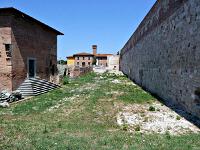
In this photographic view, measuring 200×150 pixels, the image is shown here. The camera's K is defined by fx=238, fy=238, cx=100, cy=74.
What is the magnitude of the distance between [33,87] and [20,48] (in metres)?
2.75

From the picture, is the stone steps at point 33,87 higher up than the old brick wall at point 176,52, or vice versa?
the old brick wall at point 176,52

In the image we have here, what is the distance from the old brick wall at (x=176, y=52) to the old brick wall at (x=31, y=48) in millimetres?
8607

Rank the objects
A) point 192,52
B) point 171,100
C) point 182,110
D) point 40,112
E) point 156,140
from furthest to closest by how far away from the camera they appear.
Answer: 1. point 171,100
2. point 40,112
3. point 182,110
4. point 192,52
5. point 156,140

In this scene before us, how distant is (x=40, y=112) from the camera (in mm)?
10156

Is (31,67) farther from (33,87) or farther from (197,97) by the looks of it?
(197,97)

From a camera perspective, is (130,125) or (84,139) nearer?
(84,139)

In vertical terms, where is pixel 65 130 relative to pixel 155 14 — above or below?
below

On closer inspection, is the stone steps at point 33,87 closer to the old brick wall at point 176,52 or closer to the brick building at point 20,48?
the brick building at point 20,48

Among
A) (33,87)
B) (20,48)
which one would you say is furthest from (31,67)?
(20,48)

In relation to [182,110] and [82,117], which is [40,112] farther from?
[182,110]

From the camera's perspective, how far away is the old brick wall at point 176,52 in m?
8.41

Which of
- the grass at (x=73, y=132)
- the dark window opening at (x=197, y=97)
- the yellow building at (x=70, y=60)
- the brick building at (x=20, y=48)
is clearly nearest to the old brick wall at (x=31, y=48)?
the brick building at (x=20, y=48)

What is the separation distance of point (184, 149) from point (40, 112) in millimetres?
6506

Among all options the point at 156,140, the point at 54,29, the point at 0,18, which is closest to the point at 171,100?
the point at 156,140
